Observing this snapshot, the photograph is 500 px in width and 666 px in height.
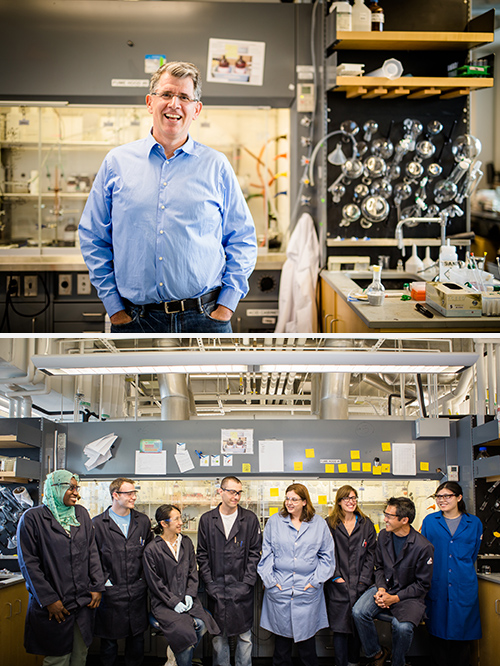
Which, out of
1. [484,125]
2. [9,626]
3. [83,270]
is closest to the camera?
[9,626]

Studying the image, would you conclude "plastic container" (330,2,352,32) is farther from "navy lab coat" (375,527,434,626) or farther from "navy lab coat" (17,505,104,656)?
"navy lab coat" (17,505,104,656)

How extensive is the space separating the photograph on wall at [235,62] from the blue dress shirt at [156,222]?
313cm

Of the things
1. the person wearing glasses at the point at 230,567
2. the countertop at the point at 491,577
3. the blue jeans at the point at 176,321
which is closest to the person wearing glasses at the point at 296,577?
the person wearing glasses at the point at 230,567

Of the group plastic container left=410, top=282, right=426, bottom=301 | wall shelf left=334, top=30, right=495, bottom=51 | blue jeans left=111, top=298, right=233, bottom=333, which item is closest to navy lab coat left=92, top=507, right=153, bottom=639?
blue jeans left=111, top=298, right=233, bottom=333

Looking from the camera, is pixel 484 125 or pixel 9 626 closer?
pixel 9 626

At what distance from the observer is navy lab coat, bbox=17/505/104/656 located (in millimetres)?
3518

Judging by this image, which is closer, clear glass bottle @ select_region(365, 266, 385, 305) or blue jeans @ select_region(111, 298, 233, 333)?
blue jeans @ select_region(111, 298, 233, 333)

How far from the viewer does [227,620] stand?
13.3 feet

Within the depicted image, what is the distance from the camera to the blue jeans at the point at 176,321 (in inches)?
111

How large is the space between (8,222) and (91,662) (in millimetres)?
4017

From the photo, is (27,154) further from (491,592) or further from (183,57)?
(491,592)

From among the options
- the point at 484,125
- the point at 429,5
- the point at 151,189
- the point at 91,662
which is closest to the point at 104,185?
the point at 151,189

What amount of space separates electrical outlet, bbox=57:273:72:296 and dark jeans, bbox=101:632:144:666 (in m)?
2.95

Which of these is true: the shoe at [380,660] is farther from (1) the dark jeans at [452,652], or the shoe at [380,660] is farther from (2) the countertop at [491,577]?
(2) the countertop at [491,577]
